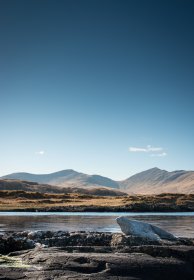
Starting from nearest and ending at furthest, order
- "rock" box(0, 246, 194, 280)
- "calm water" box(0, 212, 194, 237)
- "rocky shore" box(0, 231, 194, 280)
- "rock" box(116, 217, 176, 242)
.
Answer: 1. "rock" box(0, 246, 194, 280)
2. "rocky shore" box(0, 231, 194, 280)
3. "rock" box(116, 217, 176, 242)
4. "calm water" box(0, 212, 194, 237)

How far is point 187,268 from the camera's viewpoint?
20.1 metres

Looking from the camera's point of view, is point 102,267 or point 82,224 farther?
point 82,224

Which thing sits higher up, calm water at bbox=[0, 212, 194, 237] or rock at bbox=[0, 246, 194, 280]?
calm water at bbox=[0, 212, 194, 237]

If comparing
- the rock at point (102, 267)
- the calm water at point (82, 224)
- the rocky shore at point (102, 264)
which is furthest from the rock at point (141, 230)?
the rock at point (102, 267)

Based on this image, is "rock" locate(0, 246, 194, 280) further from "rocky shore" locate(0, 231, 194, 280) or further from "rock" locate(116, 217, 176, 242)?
"rock" locate(116, 217, 176, 242)

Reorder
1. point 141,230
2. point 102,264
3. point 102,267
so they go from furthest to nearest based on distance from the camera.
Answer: point 141,230
point 102,264
point 102,267

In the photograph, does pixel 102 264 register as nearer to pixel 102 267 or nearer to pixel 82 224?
pixel 102 267

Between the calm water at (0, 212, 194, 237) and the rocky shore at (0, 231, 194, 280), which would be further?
the calm water at (0, 212, 194, 237)

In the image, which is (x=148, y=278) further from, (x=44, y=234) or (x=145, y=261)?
(x=44, y=234)

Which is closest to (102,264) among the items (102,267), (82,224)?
(102,267)

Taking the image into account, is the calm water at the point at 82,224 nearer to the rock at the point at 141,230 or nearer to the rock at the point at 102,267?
the rock at the point at 141,230

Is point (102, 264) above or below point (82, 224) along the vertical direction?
below

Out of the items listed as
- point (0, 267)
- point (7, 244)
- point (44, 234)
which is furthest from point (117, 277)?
point (44, 234)

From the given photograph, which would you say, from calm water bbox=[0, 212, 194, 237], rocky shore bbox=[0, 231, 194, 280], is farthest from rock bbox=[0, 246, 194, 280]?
calm water bbox=[0, 212, 194, 237]
